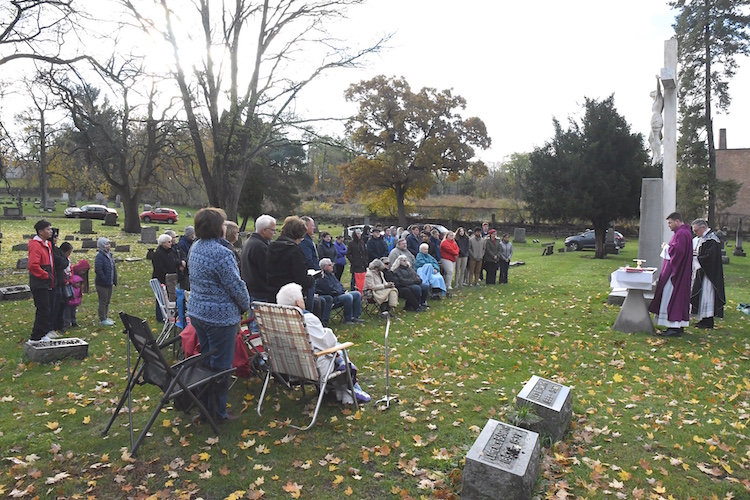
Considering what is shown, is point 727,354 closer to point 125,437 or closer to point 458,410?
point 458,410

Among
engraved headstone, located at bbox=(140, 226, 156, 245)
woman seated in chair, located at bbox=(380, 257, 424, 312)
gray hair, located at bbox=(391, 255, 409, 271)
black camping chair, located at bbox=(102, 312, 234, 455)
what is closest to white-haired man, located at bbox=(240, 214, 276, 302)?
black camping chair, located at bbox=(102, 312, 234, 455)

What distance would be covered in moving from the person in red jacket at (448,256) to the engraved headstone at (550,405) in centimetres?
860

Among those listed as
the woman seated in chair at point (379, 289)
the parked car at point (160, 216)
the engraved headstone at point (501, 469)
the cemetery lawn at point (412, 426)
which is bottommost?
the cemetery lawn at point (412, 426)

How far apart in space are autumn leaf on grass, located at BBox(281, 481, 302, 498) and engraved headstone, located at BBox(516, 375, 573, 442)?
6.95 ft

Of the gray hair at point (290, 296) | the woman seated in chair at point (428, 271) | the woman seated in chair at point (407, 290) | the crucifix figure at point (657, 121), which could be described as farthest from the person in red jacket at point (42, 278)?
the crucifix figure at point (657, 121)

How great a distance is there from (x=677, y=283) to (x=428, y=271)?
5.35 metres

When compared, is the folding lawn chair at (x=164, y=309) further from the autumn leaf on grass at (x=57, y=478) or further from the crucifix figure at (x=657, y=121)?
the crucifix figure at (x=657, y=121)

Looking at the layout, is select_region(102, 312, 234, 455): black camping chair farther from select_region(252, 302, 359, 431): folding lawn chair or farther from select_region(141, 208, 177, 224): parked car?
select_region(141, 208, 177, 224): parked car

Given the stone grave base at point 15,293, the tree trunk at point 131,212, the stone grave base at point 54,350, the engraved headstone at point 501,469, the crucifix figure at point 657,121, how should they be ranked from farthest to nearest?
Answer: the tree trunk at point 131,212, the crucifix figure at point 657,121, the stone grave base at point 15,293, the stone grave base at point 54,350, the engraved headstone at point 501,469

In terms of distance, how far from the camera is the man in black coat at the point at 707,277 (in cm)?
880

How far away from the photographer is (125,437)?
4.67 meters

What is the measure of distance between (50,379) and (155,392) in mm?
1547


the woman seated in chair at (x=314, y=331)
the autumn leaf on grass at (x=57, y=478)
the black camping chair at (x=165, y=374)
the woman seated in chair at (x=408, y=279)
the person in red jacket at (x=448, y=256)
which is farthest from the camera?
the person in red jacket at (x=448, y=256)

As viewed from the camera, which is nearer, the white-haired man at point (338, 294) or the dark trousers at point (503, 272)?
the white-haired man at point (338, 294)
